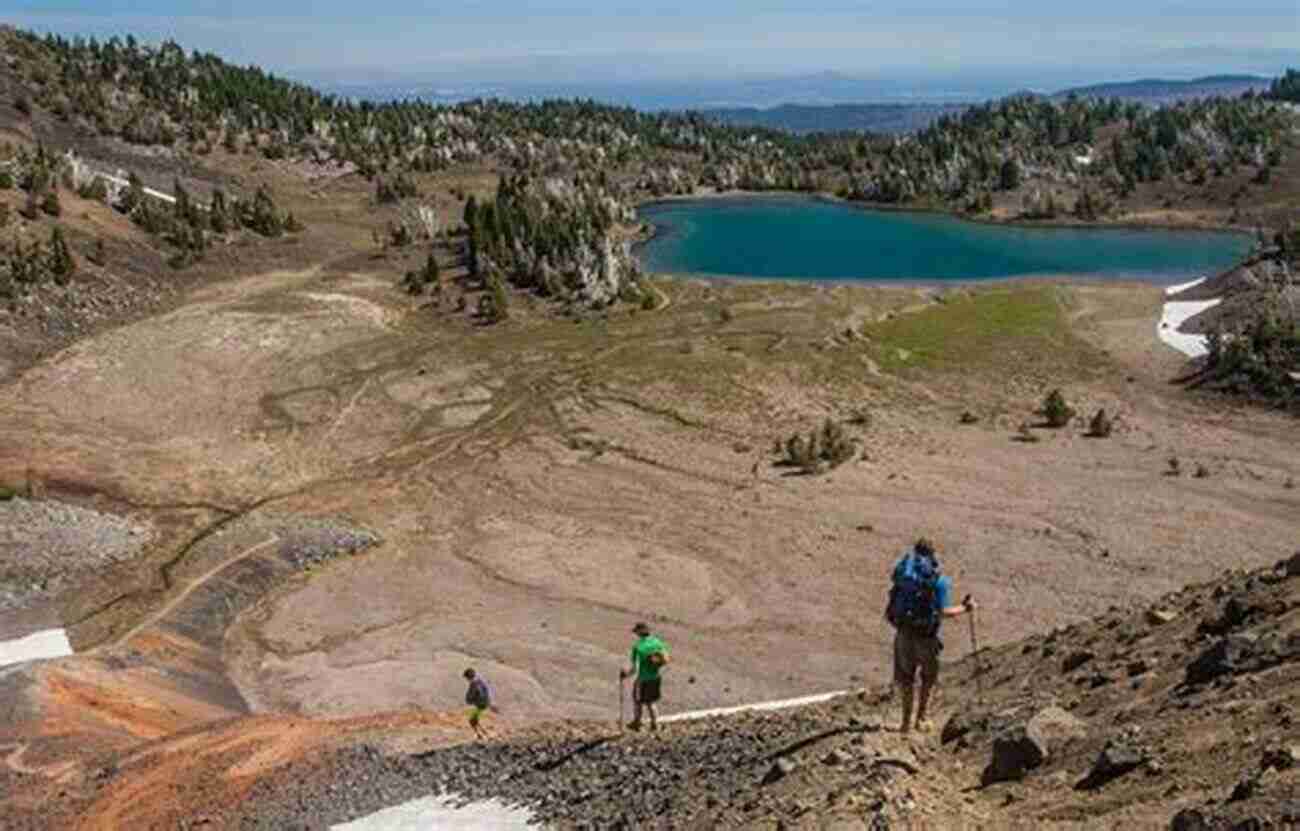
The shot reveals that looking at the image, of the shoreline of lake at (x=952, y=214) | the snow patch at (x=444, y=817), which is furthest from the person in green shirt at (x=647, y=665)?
the shoreline of lake at (x=952, y=214)

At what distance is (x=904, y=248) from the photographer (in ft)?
331

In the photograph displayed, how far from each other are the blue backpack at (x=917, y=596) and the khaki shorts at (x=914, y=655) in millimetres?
89

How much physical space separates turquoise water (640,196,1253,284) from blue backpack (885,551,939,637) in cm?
7045

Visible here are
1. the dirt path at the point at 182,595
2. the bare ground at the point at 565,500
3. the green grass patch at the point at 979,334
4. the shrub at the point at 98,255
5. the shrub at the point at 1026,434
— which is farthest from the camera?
the shrub at the point at 98,255

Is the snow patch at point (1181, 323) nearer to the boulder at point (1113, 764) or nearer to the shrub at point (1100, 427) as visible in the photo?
the shrub at point (1100, 427)

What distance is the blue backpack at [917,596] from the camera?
15656mm

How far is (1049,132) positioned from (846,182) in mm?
29189

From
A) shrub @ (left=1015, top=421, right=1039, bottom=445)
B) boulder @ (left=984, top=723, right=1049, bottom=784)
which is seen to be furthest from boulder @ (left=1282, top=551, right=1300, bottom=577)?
shrub @ (left=1015, top=421, right=1039, bottom=445)

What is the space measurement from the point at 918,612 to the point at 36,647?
25378 millimetres

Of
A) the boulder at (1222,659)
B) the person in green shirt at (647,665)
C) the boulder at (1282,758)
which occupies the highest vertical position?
the boulder at (1282,758)

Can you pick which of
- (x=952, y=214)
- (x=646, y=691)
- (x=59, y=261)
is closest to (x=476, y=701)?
(x=646, y=691)

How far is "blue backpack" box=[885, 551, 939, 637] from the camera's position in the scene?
616 inches

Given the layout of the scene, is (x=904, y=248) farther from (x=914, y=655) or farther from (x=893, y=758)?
(x=893, y=758)

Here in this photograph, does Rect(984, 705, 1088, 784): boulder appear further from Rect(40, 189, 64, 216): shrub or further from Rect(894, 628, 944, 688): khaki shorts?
Rect(40, 189, 64, 216): shrub
